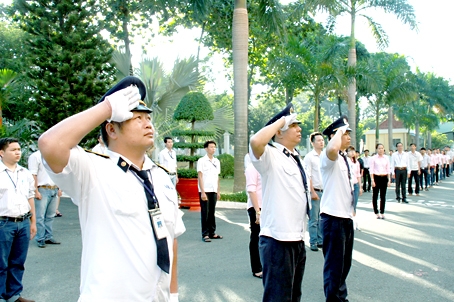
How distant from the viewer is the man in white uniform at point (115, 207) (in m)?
2.20

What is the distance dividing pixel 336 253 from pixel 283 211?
1132 mm

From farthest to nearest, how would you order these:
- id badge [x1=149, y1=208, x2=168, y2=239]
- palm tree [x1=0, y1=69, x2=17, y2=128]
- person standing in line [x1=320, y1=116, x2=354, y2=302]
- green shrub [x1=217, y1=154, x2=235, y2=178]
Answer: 1. green shrub [x1=217, y1=154, x2=235, y2=178]
2. palm tree [x1=0, y1=69, x2=17, y2=128]
3. person standing in line [x1=320, y1=116, x2=354, y2=302]
4. id badge [x1=149, y1=208, x2=168, y2=239]

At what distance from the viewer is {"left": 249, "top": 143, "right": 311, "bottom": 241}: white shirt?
13.4 ft

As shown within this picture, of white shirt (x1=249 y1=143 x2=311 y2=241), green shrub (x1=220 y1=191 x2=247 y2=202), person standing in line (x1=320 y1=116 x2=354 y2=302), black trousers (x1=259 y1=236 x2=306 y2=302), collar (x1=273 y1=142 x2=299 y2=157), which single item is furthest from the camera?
green shrub (x1=220 y1=191 x2=247 y2=202)

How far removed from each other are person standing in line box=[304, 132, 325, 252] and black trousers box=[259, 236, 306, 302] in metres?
3.60

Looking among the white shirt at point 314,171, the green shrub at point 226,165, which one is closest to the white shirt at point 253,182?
the white shirt at point 314,171

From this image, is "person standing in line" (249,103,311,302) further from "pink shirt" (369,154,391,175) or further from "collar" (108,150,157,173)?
"pink shirt" (369,154,391,175)

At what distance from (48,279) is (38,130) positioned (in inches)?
504

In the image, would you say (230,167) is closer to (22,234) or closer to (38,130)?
(38,130)

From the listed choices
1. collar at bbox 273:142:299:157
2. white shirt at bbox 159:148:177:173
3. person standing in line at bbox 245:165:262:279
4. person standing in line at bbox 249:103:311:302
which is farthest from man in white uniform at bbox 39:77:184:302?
white shirt at bbox 159:148:177:173

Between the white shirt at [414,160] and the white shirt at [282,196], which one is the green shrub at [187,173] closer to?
the white shirt at [414,160]

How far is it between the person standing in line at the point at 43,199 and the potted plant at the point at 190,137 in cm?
534

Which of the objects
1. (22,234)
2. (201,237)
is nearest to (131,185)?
(22,234)

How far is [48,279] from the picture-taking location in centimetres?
628
